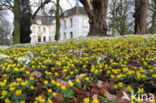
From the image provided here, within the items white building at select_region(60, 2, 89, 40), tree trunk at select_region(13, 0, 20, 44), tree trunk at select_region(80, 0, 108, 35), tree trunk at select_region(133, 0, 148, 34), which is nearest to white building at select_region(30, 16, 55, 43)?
white building at select_region(60, 2, 89, 40)

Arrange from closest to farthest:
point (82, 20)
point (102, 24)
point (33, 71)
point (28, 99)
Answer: point (28, 99) → point (33, 71) → point (102, 24) → point (82, 20)

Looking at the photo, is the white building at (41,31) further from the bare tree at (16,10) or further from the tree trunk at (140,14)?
the tree trunk at (140,14)

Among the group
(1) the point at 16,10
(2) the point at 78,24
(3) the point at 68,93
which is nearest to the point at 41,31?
(2) the point at 78,24

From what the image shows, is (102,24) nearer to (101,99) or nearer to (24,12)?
(101,99)

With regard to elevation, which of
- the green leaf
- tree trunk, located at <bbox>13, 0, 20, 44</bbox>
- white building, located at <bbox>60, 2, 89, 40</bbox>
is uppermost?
white building, located at <bbox>60, 2, 89, 40</bbox>

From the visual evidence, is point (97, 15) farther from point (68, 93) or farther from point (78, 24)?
point (78, 24)

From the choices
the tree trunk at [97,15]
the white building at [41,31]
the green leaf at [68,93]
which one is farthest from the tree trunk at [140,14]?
the white building at [41,31]

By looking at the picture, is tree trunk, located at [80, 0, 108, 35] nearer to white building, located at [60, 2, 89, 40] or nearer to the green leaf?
the green leaf

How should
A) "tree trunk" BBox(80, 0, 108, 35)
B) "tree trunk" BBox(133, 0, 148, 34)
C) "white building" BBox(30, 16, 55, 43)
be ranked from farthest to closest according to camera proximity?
"white building" BBox(30, 16, 55, 43), "tree trunk" BBox(80, 0, 108, 35), "tree trunk" BBox(133, 0, 148, 34)

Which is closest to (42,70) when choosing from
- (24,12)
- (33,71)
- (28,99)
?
(33,71)

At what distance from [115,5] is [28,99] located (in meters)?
25.7

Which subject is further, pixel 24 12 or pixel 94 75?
pixel 24 12

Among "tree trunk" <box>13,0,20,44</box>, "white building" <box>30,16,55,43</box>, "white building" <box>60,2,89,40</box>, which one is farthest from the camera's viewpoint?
"white building" <box>30,16,55,43</box>

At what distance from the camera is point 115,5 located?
24.1 m
